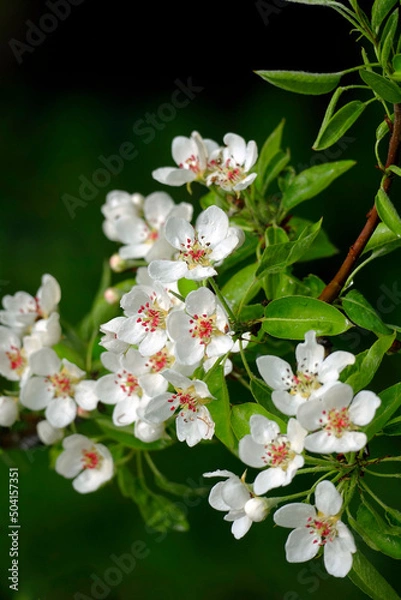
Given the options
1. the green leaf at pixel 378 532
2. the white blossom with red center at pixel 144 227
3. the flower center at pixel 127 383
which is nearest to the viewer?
the green leaf at pixel 378 532

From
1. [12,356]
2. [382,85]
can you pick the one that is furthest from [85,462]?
[382,85]

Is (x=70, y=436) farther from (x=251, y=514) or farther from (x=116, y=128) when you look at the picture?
(x=116, y=128)

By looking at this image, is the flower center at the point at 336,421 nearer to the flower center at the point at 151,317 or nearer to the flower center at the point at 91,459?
the flower center at the point at 151,317

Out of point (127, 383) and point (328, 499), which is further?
point (127, 383)

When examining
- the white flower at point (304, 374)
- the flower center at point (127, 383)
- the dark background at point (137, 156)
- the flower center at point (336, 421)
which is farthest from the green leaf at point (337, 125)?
the dark background at point (137, 156)

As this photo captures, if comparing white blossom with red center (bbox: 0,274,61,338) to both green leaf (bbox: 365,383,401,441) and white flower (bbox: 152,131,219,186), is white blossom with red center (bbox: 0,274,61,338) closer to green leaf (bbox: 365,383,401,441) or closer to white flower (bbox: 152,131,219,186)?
white flower (bbox: 152,131,219,186)

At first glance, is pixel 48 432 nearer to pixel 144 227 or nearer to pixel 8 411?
pixel 8 411
